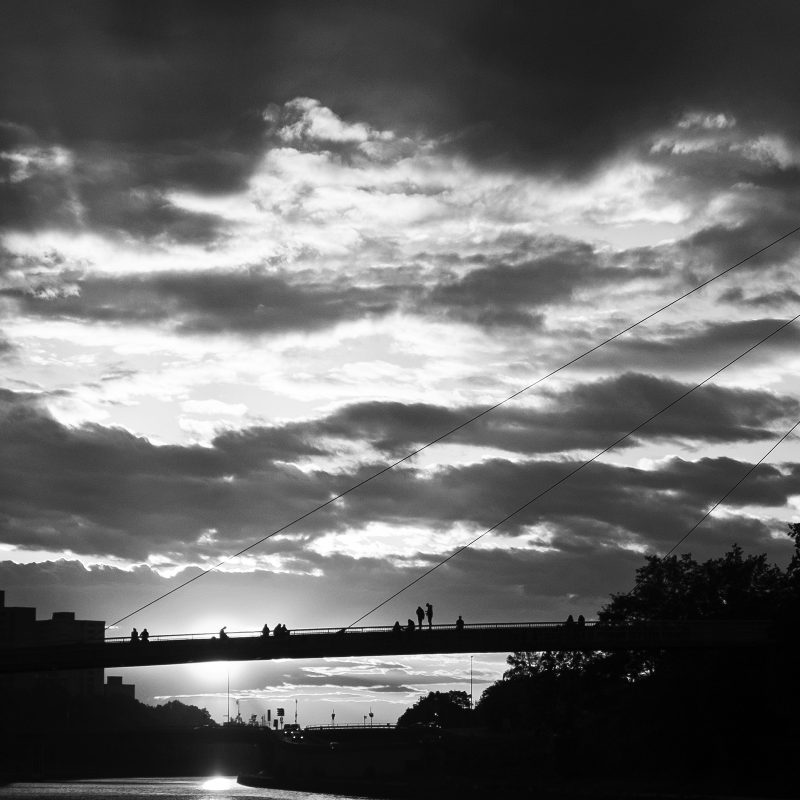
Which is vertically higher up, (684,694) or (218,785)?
(684,694)

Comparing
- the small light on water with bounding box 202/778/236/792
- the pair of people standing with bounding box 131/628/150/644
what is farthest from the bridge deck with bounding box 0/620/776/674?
the small light on water with bounding box 202/778/236/792

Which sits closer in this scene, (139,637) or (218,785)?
(139,637)

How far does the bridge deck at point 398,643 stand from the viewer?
79.0 meters

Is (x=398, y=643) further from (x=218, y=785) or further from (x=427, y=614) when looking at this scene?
(x=218, y=785)

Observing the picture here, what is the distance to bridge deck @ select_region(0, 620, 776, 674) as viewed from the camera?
79.0 meters

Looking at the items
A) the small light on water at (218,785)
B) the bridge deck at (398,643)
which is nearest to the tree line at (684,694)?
the bridge deck at (398,643)

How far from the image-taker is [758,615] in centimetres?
8356

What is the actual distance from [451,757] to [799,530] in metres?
44.4

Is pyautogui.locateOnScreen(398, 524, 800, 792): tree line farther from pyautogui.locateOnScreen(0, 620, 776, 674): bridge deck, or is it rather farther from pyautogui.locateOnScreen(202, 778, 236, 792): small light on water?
pyautogui.locateOnScreen(202, 778, 236, 792): small light on water

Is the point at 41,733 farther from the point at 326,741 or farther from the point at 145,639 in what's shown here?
the point at 145,639

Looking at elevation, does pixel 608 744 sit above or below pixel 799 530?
below

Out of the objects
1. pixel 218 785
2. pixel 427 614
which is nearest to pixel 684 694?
pixel 427 614

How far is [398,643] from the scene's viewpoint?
85.9 meters

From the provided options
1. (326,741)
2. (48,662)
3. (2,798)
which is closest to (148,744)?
(326,741)
